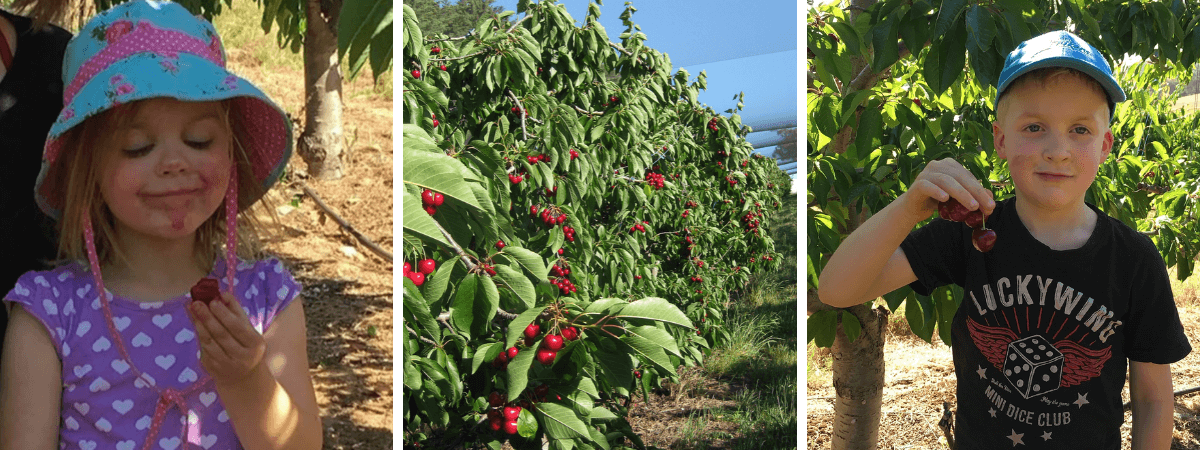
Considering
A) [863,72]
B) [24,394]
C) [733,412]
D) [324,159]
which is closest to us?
[24,394]

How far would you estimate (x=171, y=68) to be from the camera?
0.54 m

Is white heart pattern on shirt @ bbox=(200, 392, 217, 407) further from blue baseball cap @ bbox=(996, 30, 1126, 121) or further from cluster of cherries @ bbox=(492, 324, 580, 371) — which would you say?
blue baseball cap @ bbox=(996, 30, 1126, 121)

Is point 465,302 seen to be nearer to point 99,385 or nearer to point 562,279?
point 99,385

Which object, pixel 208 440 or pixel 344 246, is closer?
pixel 208 440

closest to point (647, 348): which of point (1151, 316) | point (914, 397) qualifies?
point (1151, 316)

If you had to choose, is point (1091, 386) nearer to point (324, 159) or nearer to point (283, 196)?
point (324, 159)

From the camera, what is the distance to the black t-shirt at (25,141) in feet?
1.97

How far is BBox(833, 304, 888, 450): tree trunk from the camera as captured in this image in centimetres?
161

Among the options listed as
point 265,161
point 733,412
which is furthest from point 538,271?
point 733,412

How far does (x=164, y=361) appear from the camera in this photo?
58cm

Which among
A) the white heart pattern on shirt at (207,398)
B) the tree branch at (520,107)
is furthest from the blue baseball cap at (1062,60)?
the tree branch at (520,107)

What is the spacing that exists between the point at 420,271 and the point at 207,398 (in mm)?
433

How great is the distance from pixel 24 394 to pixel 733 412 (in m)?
2.87

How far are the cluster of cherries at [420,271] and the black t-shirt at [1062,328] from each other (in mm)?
564
